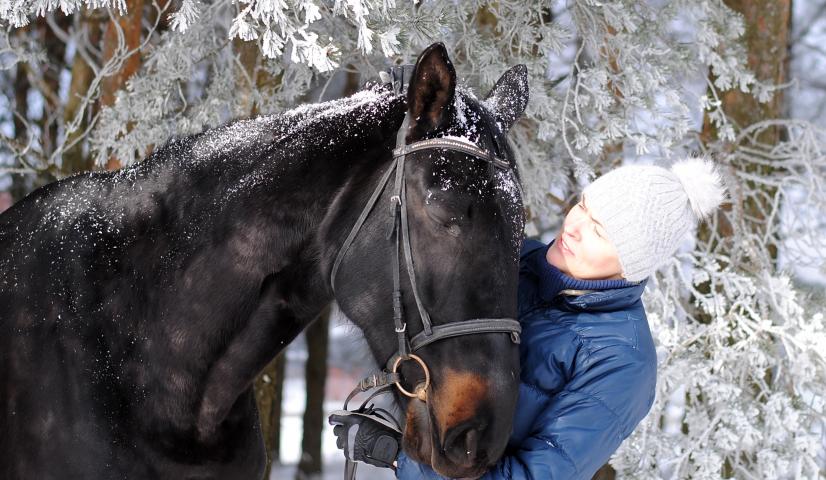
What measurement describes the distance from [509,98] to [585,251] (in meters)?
0.56

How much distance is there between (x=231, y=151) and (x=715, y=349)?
3398 mm

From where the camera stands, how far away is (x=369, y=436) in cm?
217

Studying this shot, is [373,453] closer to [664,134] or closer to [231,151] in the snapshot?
[231,151]

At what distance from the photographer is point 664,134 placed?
4234 millimetres

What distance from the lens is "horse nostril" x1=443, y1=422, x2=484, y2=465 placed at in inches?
73.2

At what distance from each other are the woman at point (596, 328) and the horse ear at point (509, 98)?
336 millimetres

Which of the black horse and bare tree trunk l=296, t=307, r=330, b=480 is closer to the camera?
the black horse

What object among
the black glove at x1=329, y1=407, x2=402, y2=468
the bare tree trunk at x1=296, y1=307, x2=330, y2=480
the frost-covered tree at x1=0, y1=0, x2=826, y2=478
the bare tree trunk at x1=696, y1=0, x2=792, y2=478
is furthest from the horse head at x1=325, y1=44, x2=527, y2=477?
the bare tree trunk at x1=296, y1=307, x2=330, y2=480

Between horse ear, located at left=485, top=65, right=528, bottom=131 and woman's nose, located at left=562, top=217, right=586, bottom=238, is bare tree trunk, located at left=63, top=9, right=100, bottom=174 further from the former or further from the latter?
woman's nose, located at left=562, top=217, right=586, bottom=238

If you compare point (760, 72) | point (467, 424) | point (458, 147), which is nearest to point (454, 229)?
point (458, 147)

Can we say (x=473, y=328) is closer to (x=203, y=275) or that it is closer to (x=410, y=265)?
(x=410, y=265)

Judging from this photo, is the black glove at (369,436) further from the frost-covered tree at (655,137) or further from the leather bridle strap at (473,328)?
the frost-covered tree at (655,137)

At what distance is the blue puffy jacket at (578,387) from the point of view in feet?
6.44

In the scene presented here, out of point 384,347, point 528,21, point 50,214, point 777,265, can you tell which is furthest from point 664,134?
point 50,214
